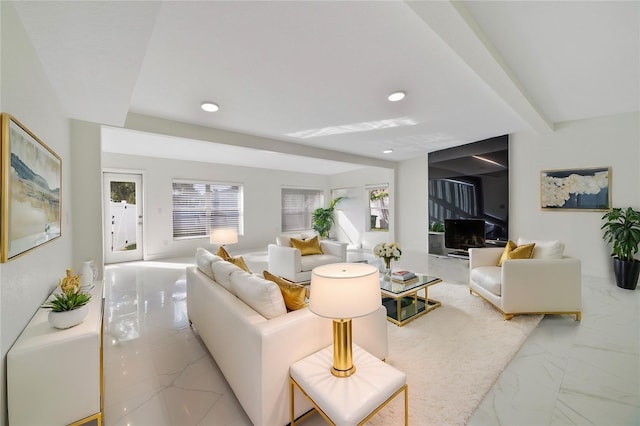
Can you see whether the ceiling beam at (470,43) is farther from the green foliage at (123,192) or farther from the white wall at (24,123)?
the green foliage at (123,192)

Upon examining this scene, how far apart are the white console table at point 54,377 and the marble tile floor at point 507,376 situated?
0.43 meters

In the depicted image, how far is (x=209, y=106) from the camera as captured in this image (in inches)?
112

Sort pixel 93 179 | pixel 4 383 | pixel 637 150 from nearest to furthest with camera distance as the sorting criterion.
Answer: pixel 4 383 → pixel 93 179 → pixel 637 150

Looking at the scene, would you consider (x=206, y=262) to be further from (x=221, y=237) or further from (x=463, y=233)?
(x=463, y=233)

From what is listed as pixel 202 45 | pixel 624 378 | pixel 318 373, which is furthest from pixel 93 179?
pixel 624 378

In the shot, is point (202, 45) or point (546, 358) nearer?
point (202, 45)

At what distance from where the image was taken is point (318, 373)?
4.24 feet

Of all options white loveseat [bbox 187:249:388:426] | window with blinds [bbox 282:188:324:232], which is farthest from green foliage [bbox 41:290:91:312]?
window with blinds [bbox 282:188:324:232]

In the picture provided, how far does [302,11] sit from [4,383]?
230cm

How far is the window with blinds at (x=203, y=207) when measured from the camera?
5945 millimetres

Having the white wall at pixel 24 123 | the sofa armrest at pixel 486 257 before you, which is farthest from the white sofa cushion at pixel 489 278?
the white wall at pixel 24 123

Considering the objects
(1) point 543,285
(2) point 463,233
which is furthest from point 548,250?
(2) point 463,233

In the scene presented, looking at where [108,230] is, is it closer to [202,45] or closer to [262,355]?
[202,45]

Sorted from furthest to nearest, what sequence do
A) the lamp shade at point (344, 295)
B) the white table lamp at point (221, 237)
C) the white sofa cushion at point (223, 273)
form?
the white table lamp at point (221, 237) < the white sofa cushion at point (223, 273) < the lamp shade at point (344, 295)
